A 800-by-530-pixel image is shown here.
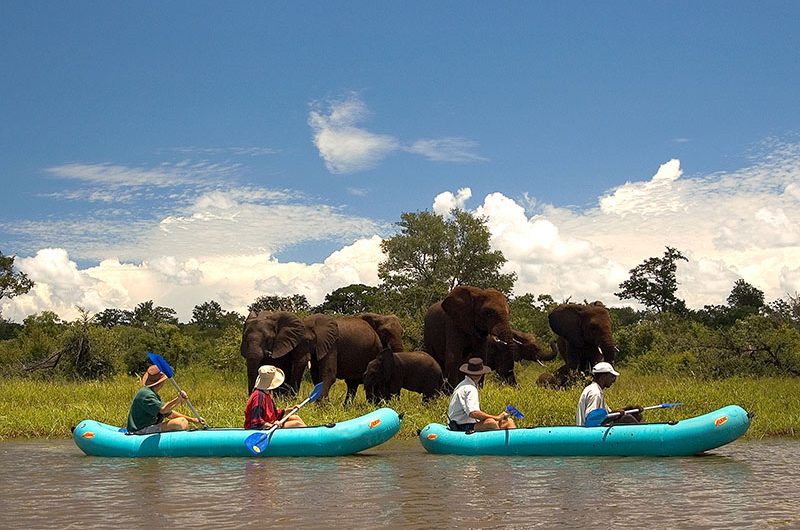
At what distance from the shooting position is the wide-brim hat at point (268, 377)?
11.8 meters

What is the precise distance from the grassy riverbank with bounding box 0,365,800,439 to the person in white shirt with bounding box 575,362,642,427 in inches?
112

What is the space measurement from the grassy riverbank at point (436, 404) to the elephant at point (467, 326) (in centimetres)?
192

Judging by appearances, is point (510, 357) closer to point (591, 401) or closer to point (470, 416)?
point (470, 416)

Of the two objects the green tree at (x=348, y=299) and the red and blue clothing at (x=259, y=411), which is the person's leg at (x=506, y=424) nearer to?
the red and blue clothing at (x=259, y=411)

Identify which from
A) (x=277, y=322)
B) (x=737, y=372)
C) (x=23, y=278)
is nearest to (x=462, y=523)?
(x=277, y=322)

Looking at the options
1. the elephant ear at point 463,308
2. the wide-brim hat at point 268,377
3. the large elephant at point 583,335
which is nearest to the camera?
the wide-brim hat at point 268,377

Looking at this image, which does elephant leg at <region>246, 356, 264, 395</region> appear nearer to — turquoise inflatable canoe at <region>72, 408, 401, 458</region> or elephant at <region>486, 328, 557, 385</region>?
elephant at <region>486, 328, 557, 385</region>

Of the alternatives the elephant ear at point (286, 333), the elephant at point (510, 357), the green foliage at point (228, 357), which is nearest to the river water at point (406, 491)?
the elephant ear at point (286, 333)

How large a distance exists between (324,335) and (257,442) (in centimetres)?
669

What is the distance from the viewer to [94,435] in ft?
39.8

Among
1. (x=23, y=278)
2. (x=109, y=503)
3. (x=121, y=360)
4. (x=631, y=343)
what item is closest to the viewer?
(x=109, y=503)

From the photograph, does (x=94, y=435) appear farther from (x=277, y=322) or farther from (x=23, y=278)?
(x=23, y=278)

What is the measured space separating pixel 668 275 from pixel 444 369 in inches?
1324

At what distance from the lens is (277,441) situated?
11.6m
